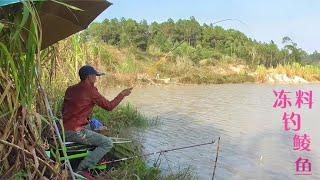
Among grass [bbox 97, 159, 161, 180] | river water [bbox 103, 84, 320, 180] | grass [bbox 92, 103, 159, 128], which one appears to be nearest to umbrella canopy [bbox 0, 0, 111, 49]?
grass [bbox 97, 159, 161, 180]

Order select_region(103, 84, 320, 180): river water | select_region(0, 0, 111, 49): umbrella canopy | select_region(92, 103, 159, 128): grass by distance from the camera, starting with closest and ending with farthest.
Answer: select_region(0, 0, 111, 49): umbrella canopy → select_region(103, 84, 320, 180): river water → select_region(92, 103, 159, 128): grass

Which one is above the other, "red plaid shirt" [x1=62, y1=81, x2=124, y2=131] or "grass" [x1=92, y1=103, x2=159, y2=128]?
"red plaid shirt" [x1=62, y1=81, x2=124, y2=131]

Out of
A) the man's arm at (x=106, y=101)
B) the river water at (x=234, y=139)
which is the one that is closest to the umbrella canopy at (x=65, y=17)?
the man's arm at (x=106, y=101)

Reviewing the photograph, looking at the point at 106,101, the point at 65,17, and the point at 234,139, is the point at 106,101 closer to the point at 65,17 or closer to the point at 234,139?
the point at 65,17

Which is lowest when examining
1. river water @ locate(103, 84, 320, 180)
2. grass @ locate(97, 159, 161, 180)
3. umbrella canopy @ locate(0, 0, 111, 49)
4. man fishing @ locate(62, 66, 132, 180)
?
river water @ locate(103, 84, 320, 180)

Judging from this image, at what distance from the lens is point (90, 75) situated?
13.0 ft

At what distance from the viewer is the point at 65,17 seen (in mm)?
2945

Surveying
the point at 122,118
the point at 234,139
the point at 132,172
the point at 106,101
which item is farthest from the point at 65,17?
the point at 234,139

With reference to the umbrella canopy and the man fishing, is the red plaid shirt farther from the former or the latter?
the umbrella canopy

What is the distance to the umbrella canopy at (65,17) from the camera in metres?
2.74

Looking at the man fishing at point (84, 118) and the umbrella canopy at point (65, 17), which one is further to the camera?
the man fishing at point (84, 118)

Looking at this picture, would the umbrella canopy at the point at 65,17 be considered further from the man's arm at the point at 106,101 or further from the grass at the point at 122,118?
the grass at the point at 122,118

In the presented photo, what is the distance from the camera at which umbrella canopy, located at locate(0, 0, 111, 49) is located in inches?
108

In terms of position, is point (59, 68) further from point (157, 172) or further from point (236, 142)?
point (236, 142)
